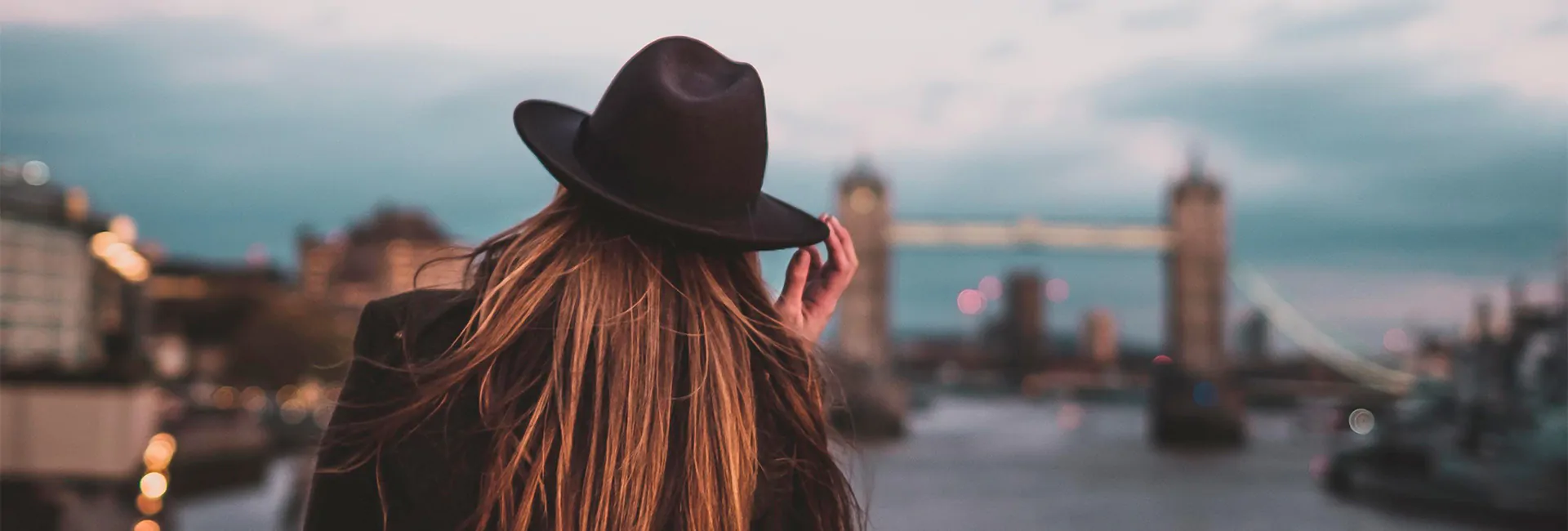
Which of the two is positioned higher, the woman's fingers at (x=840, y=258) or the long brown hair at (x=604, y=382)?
the woman's fingers at (x=840, y=258)

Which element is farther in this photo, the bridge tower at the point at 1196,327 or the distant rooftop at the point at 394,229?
the distant rooftop at the point at 394,229

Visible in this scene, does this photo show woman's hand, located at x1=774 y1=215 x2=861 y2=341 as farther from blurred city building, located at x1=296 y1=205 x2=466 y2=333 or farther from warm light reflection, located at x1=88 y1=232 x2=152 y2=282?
blurred city building, located at x1=296 y1=205 x2=466 y2=333

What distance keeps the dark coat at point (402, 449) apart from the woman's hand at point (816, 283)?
35 cm

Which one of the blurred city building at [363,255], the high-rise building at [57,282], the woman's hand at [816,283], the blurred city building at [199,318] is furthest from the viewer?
the blurred city building at [363,255]

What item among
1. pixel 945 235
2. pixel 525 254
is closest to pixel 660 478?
pixel 525 254

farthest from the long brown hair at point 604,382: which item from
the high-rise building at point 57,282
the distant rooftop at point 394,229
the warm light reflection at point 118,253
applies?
the distant rooftop at point 394,229

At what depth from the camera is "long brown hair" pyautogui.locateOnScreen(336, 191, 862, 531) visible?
1.31 metres

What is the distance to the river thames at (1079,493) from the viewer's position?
81.4ft

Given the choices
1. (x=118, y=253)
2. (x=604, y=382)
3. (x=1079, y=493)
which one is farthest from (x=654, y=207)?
(x=1079, y=493)

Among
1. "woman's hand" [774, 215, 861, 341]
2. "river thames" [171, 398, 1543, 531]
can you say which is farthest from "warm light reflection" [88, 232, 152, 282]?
"woman's hand" [774, 215, 861, 341]

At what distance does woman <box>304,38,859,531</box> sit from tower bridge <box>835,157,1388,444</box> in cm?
5070

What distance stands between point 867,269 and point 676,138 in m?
57.1

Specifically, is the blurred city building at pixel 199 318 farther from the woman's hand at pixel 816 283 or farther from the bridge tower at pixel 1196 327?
the woman's hand at pixel 816 283

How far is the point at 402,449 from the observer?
133 centimetres
